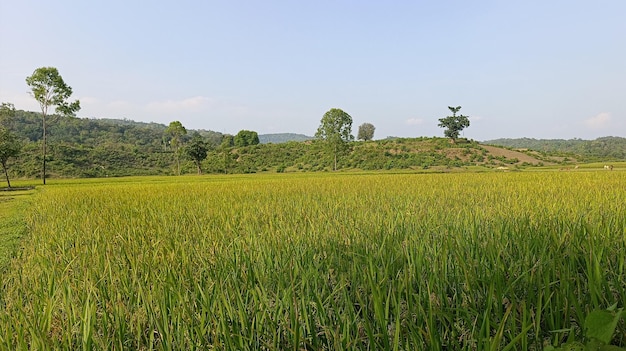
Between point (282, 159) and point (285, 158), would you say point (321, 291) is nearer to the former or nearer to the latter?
point (282, 159)

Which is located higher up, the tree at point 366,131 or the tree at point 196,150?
the tree at point 366,131

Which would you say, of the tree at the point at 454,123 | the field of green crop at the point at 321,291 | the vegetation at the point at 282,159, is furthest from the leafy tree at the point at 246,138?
the field of green crop at the point at 321,291

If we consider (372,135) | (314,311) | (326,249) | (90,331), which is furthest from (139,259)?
(372,135)

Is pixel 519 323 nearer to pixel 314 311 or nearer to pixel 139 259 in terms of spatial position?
pixel 314 311

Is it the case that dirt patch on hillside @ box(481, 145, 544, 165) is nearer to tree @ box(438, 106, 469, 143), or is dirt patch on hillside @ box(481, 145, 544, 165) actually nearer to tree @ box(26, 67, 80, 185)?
tree @ box(438, 106, 469, 143)

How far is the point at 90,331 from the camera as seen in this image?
4.90ft

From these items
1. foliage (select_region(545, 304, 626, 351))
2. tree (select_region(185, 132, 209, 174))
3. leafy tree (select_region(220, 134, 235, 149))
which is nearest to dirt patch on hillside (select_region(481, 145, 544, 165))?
tree (select_region(185, 132, 209, 174))

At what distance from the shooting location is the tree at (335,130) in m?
48.1

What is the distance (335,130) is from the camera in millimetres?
48406

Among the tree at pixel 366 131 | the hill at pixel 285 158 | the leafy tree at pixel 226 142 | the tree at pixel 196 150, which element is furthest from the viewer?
the tree at pixel 366 131

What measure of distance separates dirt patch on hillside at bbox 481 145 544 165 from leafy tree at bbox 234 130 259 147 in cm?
5439

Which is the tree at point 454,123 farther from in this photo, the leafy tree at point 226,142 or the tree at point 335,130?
the leafy tree at point 226,142

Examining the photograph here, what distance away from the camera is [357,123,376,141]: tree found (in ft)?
375

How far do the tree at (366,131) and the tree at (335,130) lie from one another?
6391 centimetres
